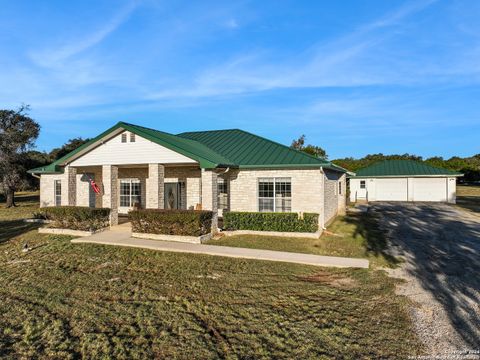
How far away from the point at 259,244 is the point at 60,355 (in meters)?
8.38

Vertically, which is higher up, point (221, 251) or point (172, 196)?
point (172, 196)

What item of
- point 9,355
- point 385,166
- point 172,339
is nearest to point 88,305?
point 9,355

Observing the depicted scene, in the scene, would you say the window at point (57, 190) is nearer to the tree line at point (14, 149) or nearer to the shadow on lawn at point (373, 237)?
the tree line at point (14, 149)

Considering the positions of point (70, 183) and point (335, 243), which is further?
point (70, 183)

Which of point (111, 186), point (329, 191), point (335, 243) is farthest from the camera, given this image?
point (329, 191)

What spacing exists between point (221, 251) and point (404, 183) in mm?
29708

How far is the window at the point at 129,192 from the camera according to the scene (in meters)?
20.6

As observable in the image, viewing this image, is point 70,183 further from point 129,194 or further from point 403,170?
point 403,170

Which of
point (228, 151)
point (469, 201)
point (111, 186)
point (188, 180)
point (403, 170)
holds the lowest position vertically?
point (469, 201)

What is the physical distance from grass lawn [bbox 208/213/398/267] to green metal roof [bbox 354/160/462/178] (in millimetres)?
20800

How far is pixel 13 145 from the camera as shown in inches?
1192

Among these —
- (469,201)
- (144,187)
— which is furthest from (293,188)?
(469,201)

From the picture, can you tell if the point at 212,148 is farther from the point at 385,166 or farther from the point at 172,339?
the point at 385,166

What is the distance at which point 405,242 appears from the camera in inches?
513
